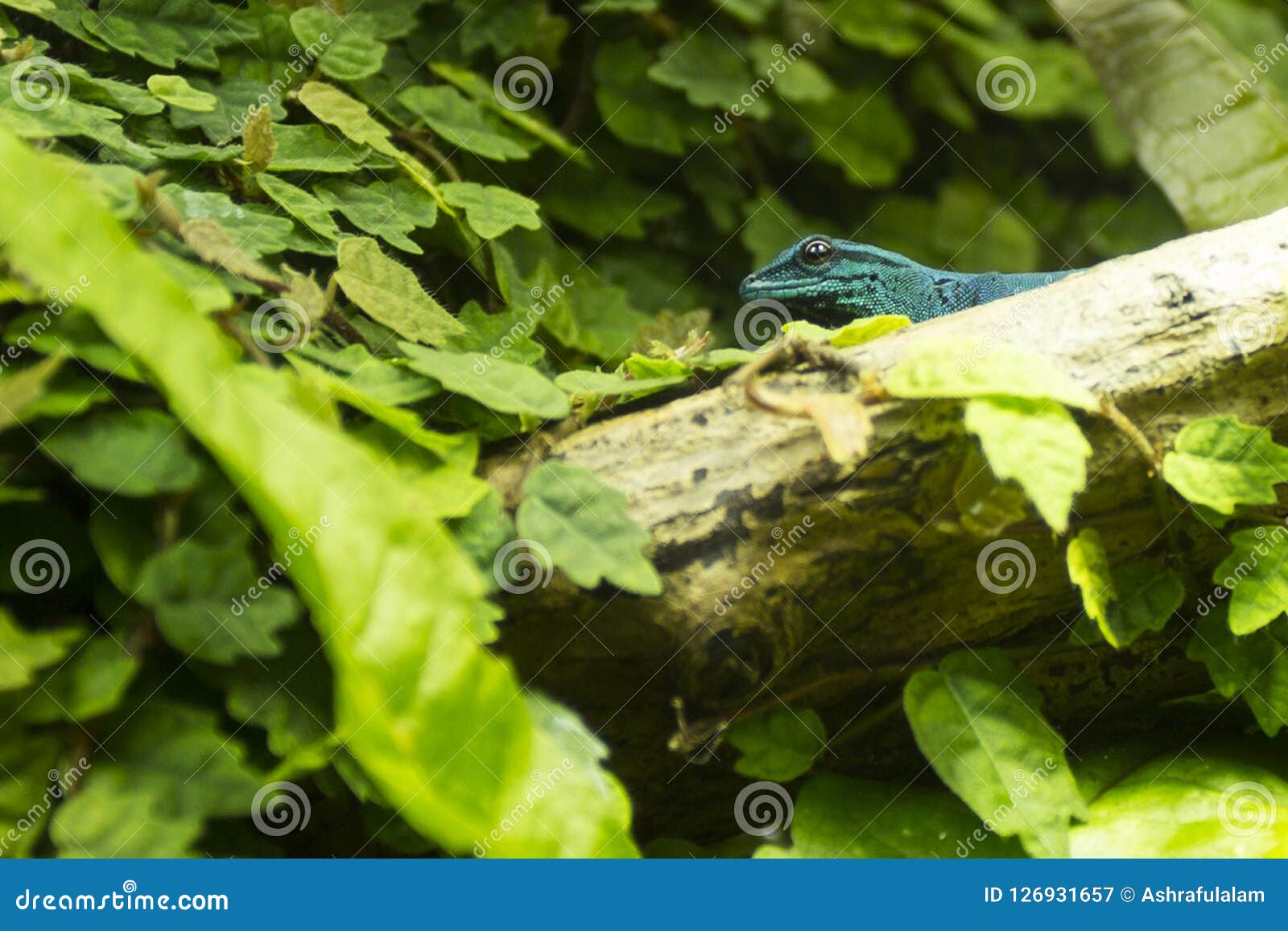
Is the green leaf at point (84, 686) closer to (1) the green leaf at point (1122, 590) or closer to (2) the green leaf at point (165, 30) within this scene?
(2) the green leaf at point (165, 30)

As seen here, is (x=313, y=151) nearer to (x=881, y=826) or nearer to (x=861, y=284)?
(x=861, y=284)

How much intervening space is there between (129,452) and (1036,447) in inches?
66.9

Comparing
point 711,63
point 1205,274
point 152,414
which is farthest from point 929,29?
point 152,414

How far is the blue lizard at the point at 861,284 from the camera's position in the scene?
3623 mm

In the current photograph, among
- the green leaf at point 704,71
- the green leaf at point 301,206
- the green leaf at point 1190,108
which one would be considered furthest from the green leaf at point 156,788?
the green leaf at point 1190,108

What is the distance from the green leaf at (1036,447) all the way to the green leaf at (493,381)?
0.86 metres

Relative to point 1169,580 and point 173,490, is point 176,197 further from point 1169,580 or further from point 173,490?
point 1169,580

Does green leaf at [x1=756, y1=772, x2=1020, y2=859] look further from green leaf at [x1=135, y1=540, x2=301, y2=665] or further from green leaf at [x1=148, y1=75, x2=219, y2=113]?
green leaf at [x1=148, y1=75, x2=219, y2=113]

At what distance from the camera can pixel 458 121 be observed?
3162 mm

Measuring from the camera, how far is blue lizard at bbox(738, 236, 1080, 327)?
362 cm


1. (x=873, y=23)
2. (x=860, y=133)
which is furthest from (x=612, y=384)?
(x=873, y=23)

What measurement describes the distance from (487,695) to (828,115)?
4.05m

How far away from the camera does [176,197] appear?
214 centimetres

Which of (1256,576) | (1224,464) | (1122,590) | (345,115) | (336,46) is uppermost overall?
(1224,464)
